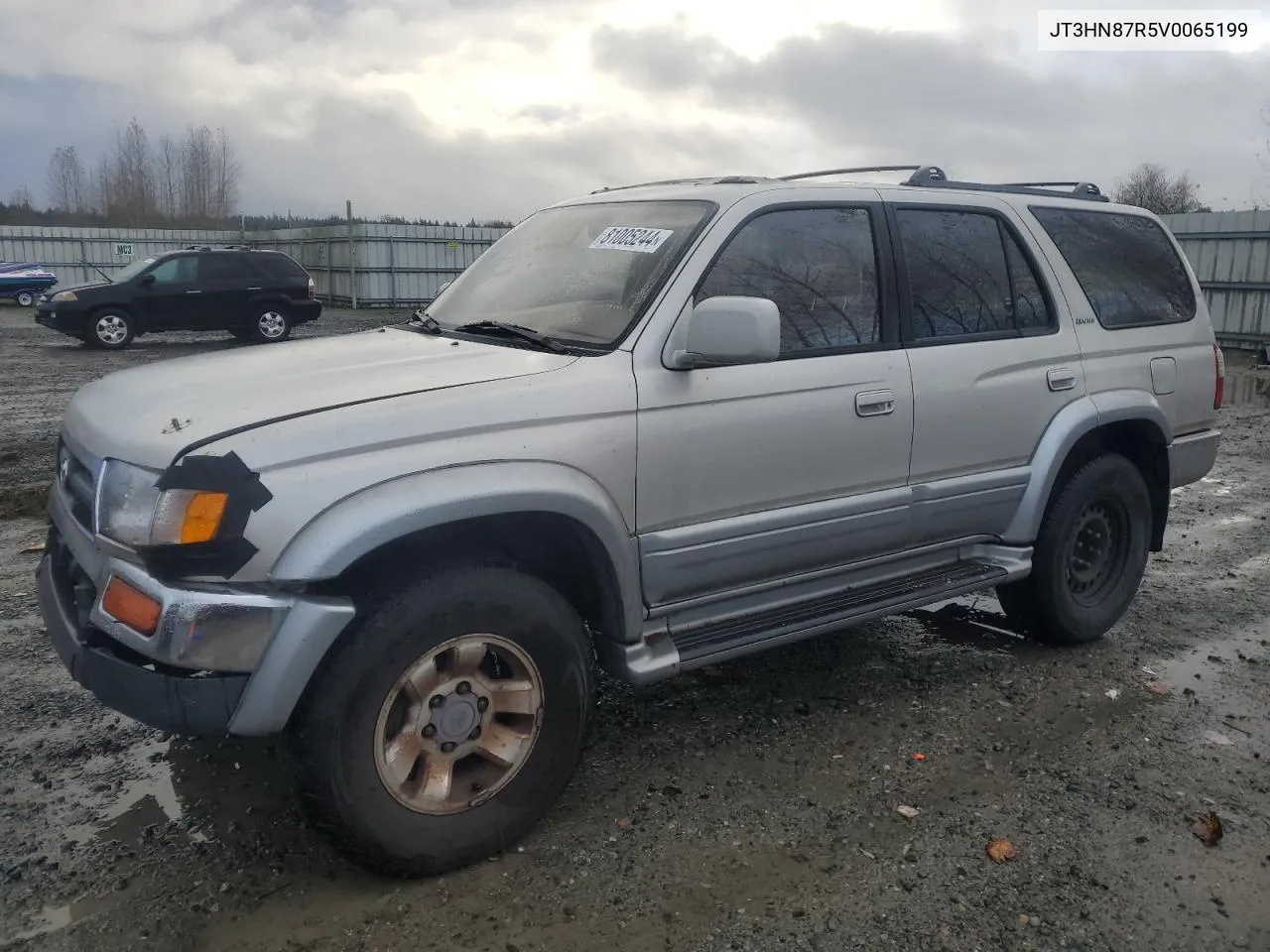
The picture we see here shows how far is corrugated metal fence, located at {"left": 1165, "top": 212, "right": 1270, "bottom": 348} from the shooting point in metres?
16.3

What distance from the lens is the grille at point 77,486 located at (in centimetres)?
288

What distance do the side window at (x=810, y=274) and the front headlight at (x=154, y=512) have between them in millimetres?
1654

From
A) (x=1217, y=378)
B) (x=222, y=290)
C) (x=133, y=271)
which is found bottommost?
(x=1217, y=378)

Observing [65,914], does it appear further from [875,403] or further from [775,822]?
[875,403]

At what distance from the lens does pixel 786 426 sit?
3426mm

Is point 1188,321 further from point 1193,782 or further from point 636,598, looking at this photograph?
point 636,598

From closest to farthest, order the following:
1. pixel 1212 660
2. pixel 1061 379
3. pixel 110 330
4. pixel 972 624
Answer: pixel 1061 379
pixel 1212 660
pixel 972 624
pixel 110 330

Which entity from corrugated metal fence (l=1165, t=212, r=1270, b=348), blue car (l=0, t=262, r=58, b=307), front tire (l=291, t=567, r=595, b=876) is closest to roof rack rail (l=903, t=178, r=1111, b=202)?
front tire (l=291, t=567, r=595, b=876)

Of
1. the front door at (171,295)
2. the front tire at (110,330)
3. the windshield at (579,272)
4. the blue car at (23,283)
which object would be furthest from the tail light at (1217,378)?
the blue car at (23,283)

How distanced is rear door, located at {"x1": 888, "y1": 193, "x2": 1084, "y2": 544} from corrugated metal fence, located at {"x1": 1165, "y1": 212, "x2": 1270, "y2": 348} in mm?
13962

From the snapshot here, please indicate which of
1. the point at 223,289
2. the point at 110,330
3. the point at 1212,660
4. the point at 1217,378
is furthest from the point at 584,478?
the point at 110,330

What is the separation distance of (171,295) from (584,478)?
1685cm

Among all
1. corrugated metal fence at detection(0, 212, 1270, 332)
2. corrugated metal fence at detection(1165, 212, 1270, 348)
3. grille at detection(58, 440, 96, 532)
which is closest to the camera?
grille at detection(58, 440, 96, 532)

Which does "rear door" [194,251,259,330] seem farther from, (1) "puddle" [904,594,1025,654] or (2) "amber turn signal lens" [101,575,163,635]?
(2) "amber turn signal lens" [101,575,163,635]
